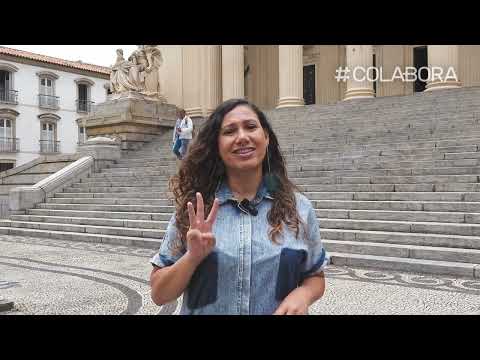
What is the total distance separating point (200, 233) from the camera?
4.59ft

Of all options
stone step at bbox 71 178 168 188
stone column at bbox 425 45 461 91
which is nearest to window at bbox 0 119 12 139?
stone step at bbox 71 178 168 188

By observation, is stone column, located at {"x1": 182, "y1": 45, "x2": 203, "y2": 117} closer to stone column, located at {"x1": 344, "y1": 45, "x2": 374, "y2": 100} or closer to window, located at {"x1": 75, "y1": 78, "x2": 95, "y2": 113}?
stone column, located at {"x1": 344, "y1": 45, "x2": 374, "y2": 100}

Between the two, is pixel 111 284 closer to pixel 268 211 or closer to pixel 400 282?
pixel 400 282

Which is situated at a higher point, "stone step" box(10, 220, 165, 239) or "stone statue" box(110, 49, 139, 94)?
"stone statue" box(110, 49, 139, 94)

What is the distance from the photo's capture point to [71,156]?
14.7 m

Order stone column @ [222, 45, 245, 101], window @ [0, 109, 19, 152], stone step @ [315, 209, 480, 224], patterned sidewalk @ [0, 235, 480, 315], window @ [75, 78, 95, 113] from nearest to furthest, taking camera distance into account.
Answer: patterned sidewalk @ [0, 235, 480, 315], stone step @ [315, 209, 480, 224], stone column @ [222, 45, 245, 101], window @ [0, 109, 19, 152], window @ [75, 78, 95, 113]

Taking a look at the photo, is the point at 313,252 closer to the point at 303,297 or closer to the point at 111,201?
the point at 303,297

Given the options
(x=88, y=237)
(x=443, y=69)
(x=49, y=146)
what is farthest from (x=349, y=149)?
(x=49, y=146)

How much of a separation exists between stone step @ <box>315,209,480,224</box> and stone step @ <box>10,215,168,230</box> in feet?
10.1

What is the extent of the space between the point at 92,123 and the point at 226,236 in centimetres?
1717

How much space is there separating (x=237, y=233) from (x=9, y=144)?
37.7 m

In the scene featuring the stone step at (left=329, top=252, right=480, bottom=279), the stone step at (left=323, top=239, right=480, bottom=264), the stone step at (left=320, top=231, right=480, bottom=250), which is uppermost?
the stone step at (left=320, top=231, right=480, bottom=250)

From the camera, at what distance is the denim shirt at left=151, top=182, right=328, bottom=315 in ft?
4.81
